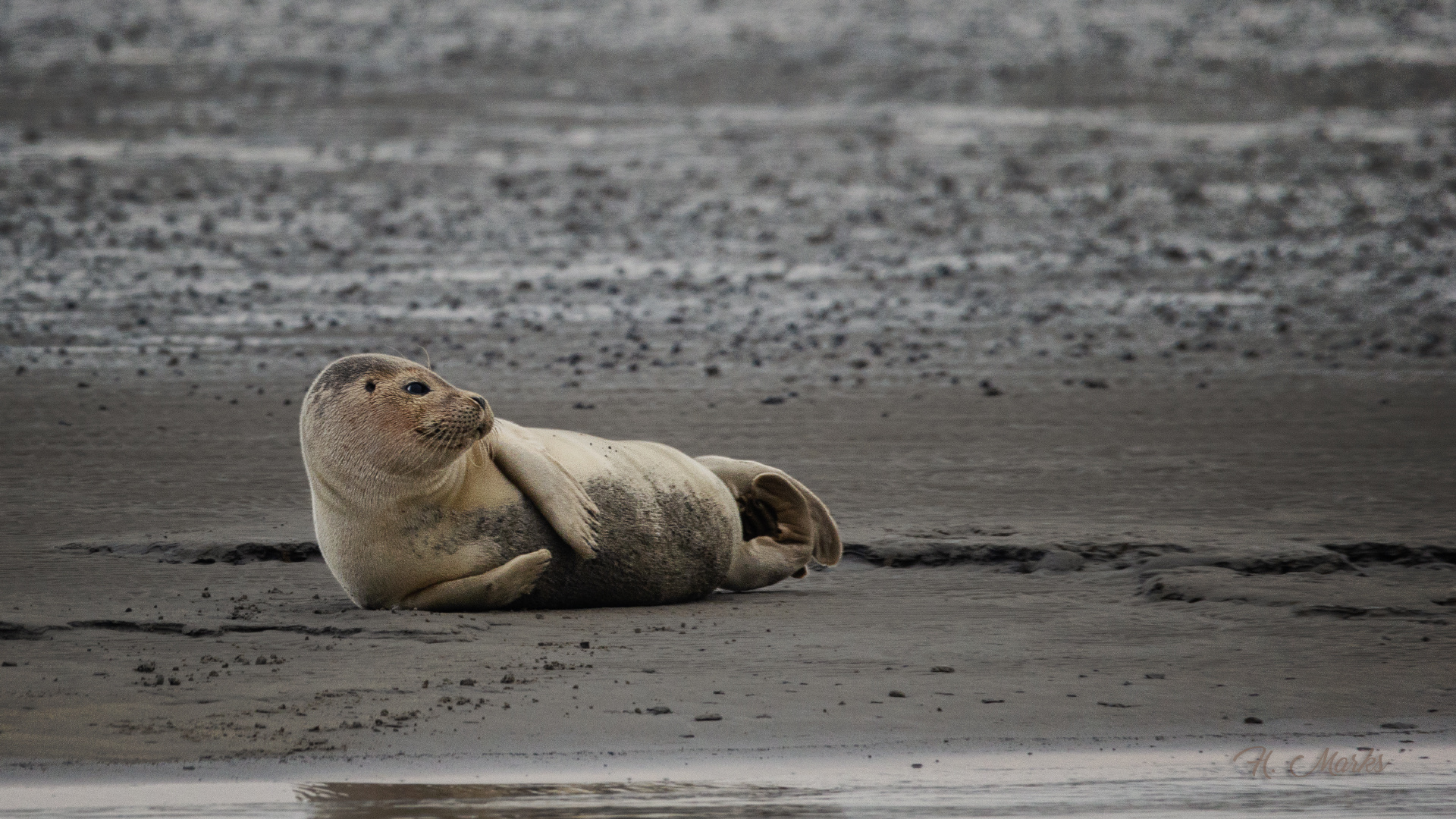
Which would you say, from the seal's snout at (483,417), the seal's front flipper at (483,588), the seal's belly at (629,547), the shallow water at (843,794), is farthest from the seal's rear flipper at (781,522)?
the shallow water at (843,794)

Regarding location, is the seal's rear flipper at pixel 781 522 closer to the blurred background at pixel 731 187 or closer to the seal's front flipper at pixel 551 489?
the seal's front flipper at pixel 551 489

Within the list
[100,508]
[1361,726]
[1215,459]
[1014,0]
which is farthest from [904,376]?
[1014,0]

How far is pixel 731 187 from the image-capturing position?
2078 cm

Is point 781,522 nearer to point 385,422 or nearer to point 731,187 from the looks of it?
point 385,422

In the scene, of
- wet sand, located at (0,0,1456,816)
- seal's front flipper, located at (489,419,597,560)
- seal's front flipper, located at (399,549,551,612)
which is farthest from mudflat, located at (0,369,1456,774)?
seal's front flipper, located at (489,419,597,560)

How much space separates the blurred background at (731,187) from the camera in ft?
45.0

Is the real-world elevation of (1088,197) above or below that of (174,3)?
below

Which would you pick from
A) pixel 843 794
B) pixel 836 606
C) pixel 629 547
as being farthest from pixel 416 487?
pixel 843 794

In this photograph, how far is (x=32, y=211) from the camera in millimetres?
18422

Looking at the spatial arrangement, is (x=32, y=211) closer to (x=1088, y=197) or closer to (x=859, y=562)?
(x=1088, y=197)

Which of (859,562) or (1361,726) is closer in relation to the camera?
(1361,726)

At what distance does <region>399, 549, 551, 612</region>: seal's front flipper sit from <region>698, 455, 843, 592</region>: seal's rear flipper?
0.98 m

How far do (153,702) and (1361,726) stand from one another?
338cm
